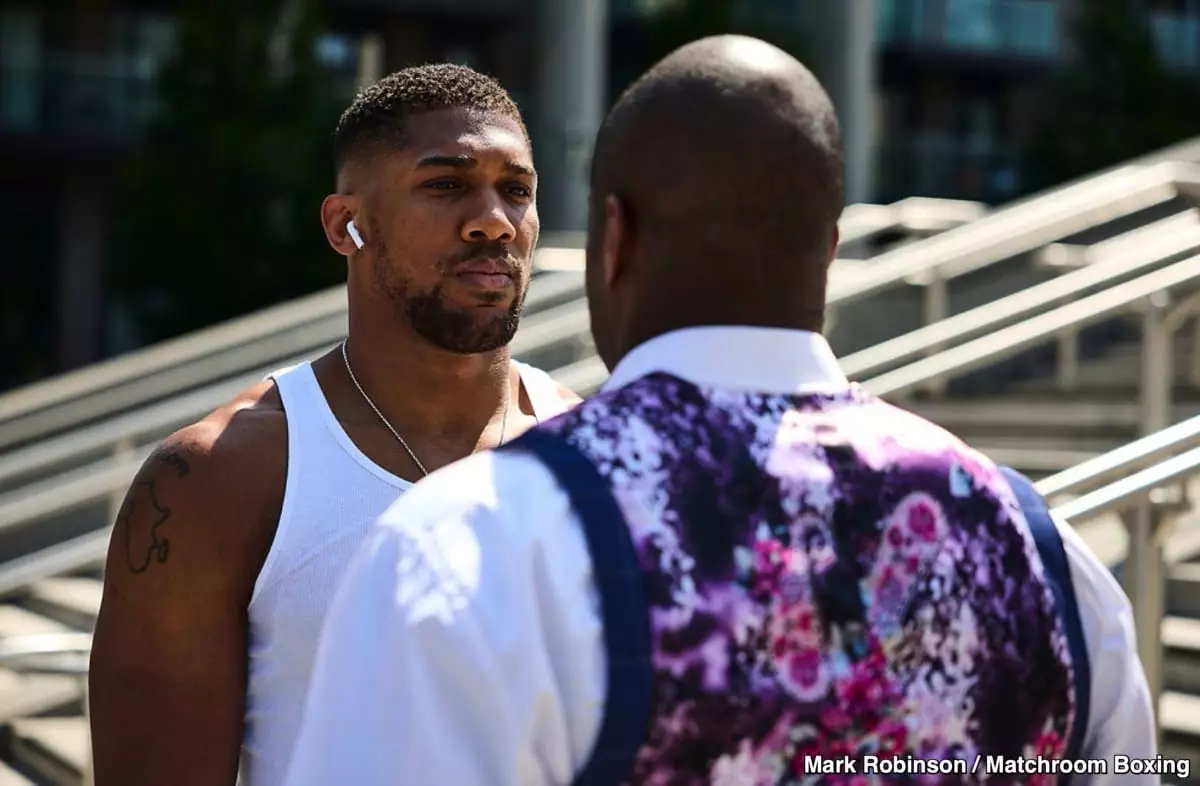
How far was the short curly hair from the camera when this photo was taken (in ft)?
7.89

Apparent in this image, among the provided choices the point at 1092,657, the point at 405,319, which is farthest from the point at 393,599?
the point at 405,319

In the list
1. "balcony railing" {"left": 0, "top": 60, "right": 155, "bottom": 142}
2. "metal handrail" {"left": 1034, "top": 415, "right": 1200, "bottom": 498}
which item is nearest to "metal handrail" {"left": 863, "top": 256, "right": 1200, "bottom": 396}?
"metal handrail" {"left": 1034, "top": 415, "right": 1200, "bottom": 498}

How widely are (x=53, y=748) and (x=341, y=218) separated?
3.97 m

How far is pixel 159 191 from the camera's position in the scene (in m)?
13.8

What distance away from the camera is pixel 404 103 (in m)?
2.41

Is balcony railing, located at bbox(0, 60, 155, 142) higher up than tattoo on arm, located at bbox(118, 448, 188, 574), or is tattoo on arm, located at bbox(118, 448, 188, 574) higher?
tattoo on arm, located at bbox(118, 448, 188, 574)

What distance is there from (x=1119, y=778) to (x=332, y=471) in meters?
1.11

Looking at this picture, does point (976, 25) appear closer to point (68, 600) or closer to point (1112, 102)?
point (1112, 102)

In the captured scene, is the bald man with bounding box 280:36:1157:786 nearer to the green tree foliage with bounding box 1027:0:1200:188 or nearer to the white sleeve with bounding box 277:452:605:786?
the white sleeve with bounding box 277:452:605:786

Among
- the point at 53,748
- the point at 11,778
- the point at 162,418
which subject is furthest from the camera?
the point at 162,418

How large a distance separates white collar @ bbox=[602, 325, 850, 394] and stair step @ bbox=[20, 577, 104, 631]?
563 cm

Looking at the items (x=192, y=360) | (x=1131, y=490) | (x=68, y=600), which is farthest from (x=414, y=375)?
(x=192, y=360)

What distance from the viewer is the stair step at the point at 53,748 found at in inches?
222

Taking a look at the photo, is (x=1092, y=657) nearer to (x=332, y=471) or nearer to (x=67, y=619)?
(x=332, y=471)
